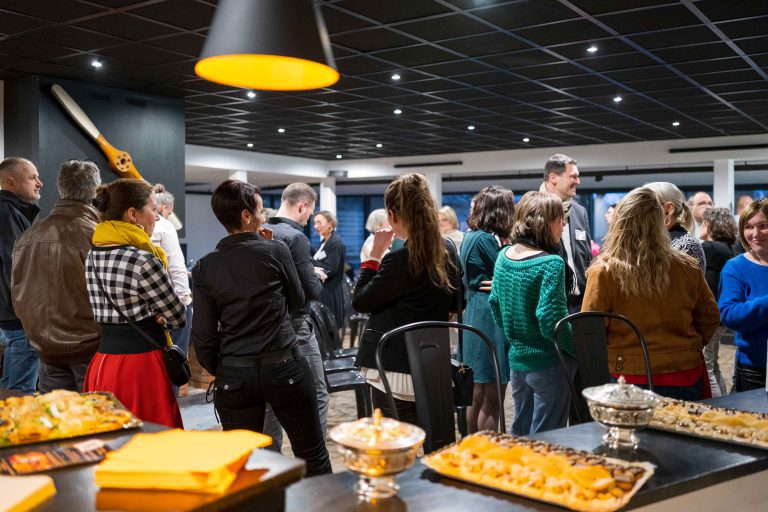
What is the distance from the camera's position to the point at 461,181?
57.2 feet

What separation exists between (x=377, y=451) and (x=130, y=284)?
171 cm

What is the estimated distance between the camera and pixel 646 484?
1494 mm

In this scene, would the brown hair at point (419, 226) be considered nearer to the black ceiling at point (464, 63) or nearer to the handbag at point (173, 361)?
the handbag at point (173, 361)

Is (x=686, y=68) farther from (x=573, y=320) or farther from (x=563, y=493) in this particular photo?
(x=563, y=493)

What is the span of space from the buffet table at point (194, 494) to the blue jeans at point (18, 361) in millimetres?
2808

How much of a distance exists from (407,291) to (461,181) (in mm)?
14745

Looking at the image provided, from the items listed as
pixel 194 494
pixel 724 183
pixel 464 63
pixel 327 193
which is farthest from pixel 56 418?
pixel 327 193

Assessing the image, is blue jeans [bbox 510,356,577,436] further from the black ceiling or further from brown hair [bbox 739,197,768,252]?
the black ceiling

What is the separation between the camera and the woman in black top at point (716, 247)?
16.3 ft

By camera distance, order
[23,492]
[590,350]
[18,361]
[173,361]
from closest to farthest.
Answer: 1. [23,492]
2. [590,350]
3. [173,361]
4. [18,361]

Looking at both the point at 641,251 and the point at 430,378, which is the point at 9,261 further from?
the point at 641,251

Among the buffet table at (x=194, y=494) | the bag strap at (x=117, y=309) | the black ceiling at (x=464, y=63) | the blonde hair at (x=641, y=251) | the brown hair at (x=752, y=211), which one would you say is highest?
the black ceiling at (x=464, y=63)

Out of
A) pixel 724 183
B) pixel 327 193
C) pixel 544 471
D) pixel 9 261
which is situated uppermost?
pixel 327 193

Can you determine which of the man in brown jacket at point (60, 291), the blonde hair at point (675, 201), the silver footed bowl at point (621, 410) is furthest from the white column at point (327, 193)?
the silver footed bowl at point (621, 410)
